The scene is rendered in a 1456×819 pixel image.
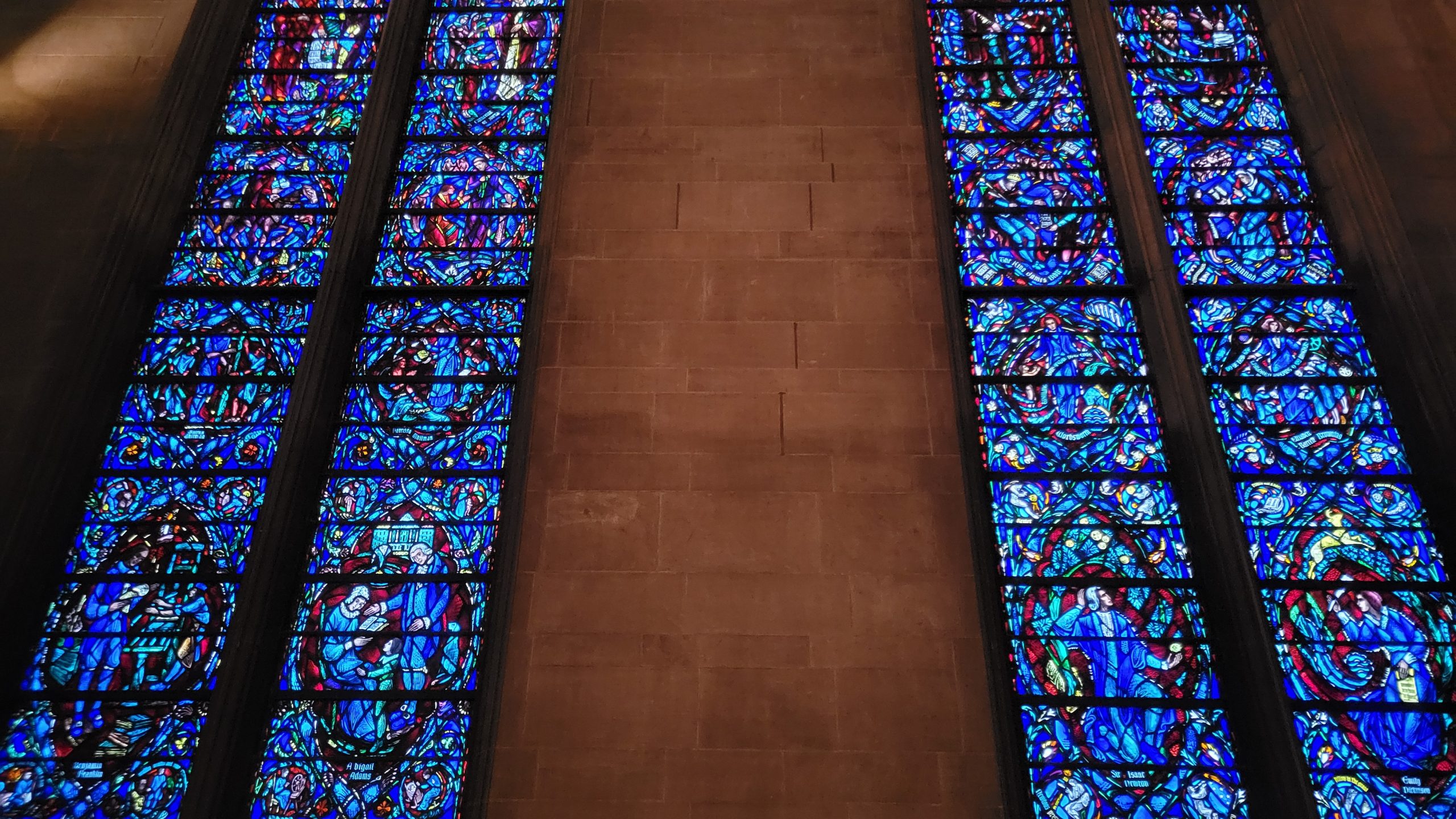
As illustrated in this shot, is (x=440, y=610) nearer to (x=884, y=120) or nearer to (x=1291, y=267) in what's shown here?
(x=884, y=120)

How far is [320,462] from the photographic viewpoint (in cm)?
604

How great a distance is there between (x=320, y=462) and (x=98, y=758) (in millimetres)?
1729

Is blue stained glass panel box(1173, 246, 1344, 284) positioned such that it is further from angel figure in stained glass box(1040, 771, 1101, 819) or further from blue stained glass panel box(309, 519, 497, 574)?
blue stained glass panel box(309, 519, 497, 574)

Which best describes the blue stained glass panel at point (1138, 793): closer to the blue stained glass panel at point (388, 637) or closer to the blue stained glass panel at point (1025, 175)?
the blue stained glass panel at point (388, 637)

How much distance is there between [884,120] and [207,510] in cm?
453

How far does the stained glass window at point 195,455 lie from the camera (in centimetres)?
539

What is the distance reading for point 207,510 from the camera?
5.96 meters

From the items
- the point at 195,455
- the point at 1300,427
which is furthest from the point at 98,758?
the point at 1300,427

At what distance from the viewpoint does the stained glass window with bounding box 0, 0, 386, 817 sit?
17.7ft

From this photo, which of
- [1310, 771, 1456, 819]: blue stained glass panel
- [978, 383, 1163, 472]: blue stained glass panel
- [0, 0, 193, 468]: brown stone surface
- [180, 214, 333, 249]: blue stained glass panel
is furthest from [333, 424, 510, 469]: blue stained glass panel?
[1310, 771, 1456, 819]: blue stained glass panel

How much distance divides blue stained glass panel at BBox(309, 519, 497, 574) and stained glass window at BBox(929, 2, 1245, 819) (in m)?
2.68

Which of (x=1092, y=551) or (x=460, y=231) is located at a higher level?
(x=460, y=231)

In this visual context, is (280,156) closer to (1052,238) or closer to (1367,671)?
(1052,238)

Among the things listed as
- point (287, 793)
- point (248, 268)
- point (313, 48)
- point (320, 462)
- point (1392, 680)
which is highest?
point (313, 48)
